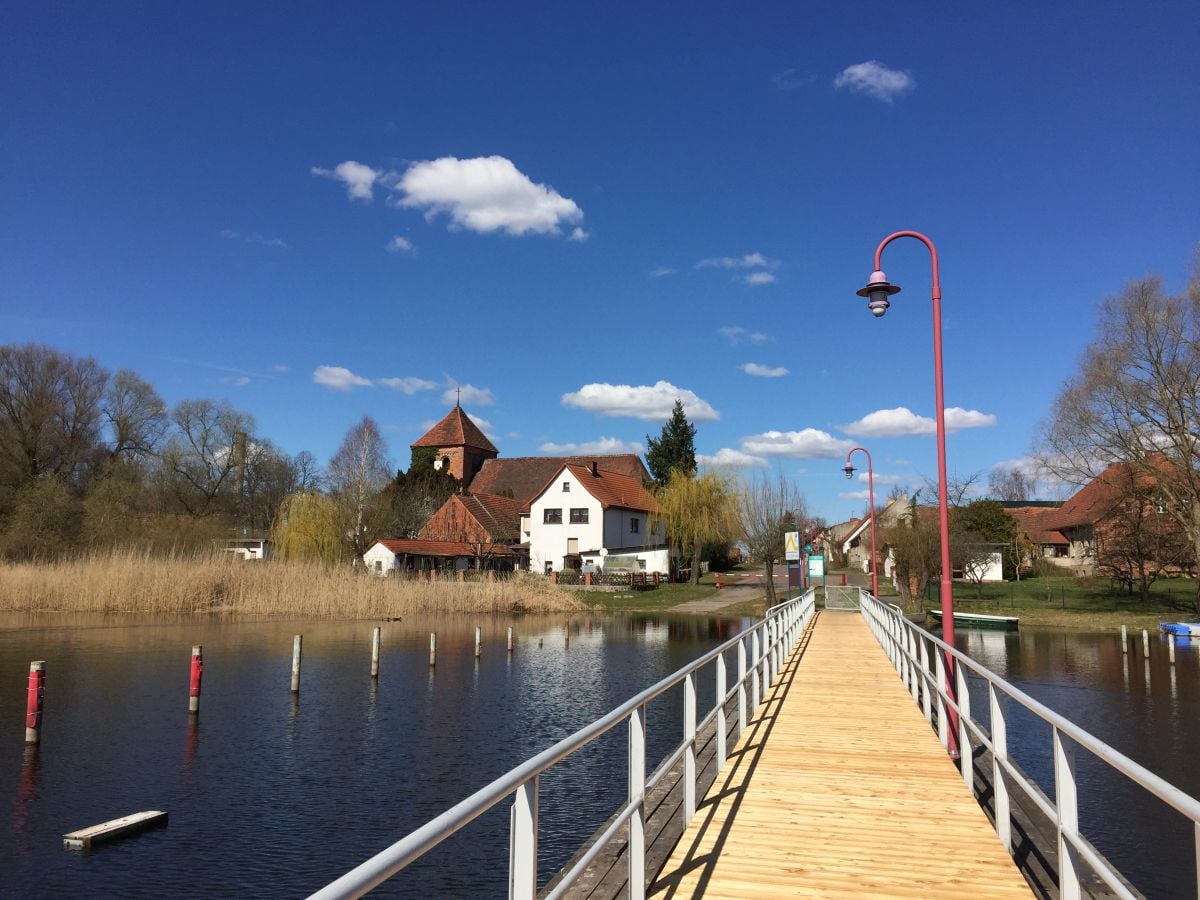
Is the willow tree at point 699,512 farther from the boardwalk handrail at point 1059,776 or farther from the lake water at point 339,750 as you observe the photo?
the boardwalk handrail at point 1059,776

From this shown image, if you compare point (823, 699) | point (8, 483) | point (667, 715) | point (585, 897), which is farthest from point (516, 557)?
point (585, 897)

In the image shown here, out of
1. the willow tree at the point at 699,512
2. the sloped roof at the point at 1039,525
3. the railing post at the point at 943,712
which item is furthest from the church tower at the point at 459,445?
the railing post at the point at 943,712

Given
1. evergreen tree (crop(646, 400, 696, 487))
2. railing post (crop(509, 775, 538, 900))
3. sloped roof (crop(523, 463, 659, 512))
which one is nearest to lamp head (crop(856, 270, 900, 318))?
railing post (crop(509, 775, 538, 900))

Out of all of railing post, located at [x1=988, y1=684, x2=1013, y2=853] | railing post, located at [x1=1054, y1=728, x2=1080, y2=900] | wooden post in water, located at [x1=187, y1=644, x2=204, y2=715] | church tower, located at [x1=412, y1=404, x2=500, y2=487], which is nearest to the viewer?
railing post, located at [x1=1054, y1=728, x2=1080, y2=900]

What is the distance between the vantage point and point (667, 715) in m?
19.2

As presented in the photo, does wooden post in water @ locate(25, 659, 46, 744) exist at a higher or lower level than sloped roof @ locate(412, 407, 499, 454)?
lower

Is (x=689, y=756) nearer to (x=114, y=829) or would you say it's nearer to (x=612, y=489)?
(x=114, y=829)

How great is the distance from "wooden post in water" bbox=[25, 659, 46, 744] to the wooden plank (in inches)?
193

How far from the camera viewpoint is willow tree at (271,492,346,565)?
49.7 meters

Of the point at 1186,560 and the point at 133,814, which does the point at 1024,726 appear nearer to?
the point at 133,814

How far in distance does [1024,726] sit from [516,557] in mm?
49498

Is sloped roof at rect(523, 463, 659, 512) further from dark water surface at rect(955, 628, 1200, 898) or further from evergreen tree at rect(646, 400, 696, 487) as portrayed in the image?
dark water surface at rect(955, 628, 1200, 898)

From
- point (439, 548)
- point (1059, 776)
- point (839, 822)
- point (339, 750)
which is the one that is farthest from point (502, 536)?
point (1059, 776)

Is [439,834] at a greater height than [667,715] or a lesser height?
greater
